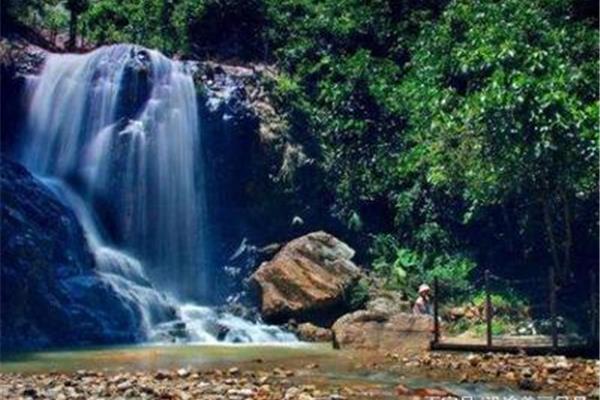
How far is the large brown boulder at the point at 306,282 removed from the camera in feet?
60.2

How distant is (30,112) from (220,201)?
18.1ft

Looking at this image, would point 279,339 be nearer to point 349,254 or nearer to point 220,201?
point 349,254

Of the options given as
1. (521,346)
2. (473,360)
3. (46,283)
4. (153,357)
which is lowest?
(153,357)

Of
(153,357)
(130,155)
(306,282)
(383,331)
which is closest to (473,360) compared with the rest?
(383,331)

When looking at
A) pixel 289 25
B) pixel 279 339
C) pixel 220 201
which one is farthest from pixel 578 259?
pixel 289 25

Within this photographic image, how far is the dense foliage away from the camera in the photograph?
15516 mm

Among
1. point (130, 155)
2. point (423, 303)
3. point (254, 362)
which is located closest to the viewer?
point (254, 362)

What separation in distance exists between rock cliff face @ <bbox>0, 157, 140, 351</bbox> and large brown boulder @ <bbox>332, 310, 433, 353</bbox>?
177 inches

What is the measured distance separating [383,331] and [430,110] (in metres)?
6.96

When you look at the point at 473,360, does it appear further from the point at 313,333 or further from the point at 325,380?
the point at 313,333

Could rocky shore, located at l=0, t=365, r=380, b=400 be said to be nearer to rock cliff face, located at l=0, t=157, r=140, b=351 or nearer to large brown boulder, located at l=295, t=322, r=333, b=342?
→ rock cliff face, located at l=0, t=157, r=140, b=351

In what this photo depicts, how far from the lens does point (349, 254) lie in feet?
64.2

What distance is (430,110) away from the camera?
66.1 feet

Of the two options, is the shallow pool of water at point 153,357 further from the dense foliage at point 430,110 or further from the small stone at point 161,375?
the dense foliage at point 430,110
